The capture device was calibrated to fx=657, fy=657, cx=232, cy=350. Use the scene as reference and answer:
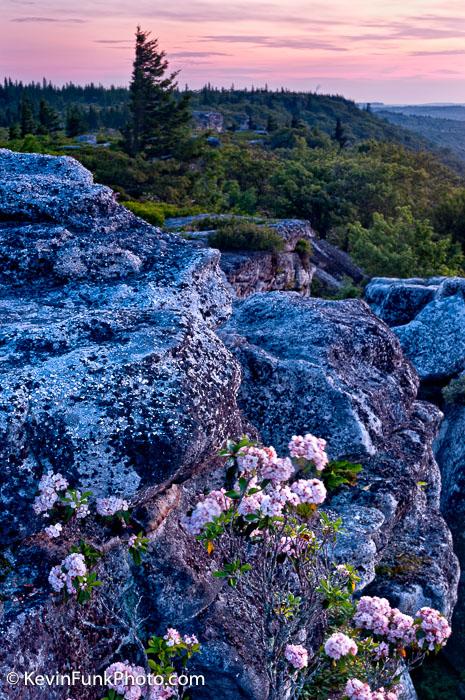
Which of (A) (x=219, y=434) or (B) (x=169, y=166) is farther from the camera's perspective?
(B) (x=169, y=166)

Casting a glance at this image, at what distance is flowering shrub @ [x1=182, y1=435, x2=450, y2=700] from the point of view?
5.39 m

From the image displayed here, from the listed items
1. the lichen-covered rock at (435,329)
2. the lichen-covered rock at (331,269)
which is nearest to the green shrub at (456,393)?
the lichen-covered rock at (435,329)

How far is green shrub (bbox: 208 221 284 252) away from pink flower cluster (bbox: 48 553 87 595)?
987 inches

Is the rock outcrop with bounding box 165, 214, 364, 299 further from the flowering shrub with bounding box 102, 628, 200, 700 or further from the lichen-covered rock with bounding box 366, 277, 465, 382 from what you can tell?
the flowering shrub with bounding box 102, 628, 200, 700

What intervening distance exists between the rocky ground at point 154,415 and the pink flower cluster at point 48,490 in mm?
225

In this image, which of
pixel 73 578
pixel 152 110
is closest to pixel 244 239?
pixel 73 578

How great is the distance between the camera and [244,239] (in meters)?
30.0

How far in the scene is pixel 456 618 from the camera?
1230 centimetres

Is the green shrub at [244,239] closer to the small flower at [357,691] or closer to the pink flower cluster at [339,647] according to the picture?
the pink flower cluster at [339,647]

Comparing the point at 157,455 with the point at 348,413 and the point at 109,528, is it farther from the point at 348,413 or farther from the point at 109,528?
the point at 348,413

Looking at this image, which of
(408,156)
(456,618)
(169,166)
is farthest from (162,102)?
(456,618)

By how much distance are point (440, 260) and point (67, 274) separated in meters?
29.4

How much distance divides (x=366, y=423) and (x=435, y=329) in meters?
7.97

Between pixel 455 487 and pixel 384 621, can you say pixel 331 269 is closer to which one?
pixel 455 487
